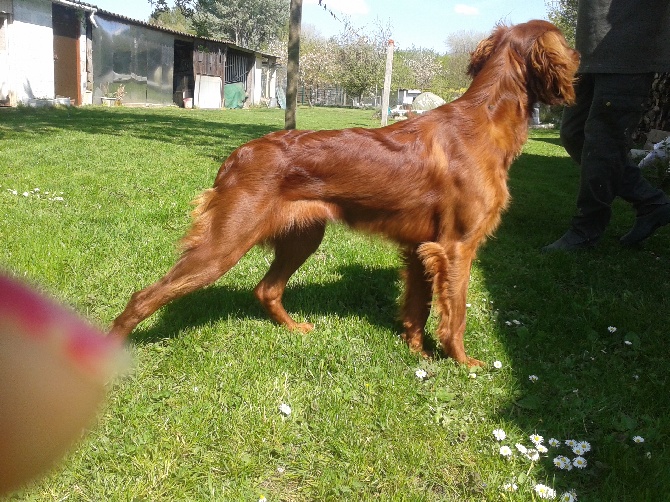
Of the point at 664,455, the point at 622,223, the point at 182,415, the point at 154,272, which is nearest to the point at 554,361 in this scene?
the point at 664,455

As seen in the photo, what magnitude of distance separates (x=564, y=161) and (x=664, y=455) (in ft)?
31.8

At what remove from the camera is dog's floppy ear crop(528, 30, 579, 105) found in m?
2.89

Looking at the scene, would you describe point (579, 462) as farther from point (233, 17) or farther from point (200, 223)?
point (233, 17)

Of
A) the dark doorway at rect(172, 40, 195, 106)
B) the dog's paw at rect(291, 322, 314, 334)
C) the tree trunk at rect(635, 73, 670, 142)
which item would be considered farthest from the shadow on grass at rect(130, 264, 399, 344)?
the dark doorway at rect(172, 40, 195, 106)

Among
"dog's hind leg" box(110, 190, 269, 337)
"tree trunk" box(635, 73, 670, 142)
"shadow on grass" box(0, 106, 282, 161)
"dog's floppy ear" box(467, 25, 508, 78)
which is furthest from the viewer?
"shadow on grass" box(0, 106, 282, 161)

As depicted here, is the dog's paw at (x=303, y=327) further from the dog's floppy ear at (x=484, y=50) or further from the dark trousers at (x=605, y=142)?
the dark trousers at (x=605, y=142)

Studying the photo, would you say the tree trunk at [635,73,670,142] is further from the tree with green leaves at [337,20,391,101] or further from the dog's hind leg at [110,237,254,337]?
the tree with green leaves at [337,20,391,101]

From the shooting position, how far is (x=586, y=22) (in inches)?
169

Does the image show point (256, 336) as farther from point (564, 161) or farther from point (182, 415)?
point (564, 161)

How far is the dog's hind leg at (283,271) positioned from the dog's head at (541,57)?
139 cm

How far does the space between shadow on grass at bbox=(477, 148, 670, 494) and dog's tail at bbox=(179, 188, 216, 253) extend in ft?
5.30

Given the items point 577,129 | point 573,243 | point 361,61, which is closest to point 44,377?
point 573,243

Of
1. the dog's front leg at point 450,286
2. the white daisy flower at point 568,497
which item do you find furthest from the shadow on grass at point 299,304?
the white daisy flower at point 568,497

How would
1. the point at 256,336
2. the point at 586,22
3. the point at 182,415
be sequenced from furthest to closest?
the point at 586,22
the point at 256,336
the point at 182,415
